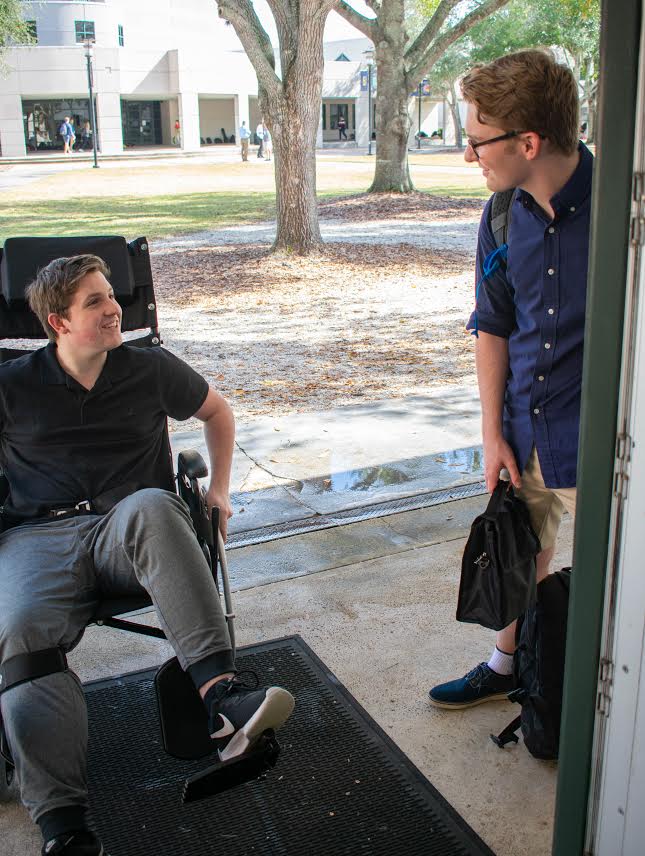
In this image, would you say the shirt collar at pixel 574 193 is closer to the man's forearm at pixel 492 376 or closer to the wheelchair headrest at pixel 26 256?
the man's forearm at pixel 492 376

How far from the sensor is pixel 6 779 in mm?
2439

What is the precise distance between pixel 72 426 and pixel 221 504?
495 millimetres

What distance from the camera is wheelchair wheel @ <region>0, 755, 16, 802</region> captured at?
94.9 inches

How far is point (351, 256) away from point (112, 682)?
9946 mm

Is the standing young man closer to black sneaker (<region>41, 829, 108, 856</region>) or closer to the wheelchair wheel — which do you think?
black sneaker (<region>41, 829, 108, 856</region>)

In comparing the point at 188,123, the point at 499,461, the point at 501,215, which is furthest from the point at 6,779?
the point at 188,123

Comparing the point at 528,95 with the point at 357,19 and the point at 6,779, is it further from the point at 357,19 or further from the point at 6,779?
the point at 357,19

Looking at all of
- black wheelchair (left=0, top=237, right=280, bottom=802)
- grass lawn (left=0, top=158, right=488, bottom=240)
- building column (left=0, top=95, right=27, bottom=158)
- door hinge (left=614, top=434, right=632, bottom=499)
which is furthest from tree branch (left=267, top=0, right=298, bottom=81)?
building column (left=0, top=95, right=27, bottom=158)

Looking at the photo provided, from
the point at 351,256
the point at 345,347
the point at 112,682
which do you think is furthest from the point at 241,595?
the point at 351,256

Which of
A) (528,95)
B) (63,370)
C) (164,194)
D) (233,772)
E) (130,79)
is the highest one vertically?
(130,79)

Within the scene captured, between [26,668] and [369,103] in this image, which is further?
[369,103]

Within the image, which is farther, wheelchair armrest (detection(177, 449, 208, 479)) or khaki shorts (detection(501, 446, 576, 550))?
wheelchair armrest (detection(177, 449, 208, 479))

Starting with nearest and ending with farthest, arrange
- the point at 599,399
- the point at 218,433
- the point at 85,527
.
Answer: the point at 599,399 < the point at 85,527 < the point at 218,433

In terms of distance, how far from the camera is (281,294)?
34.0ft
